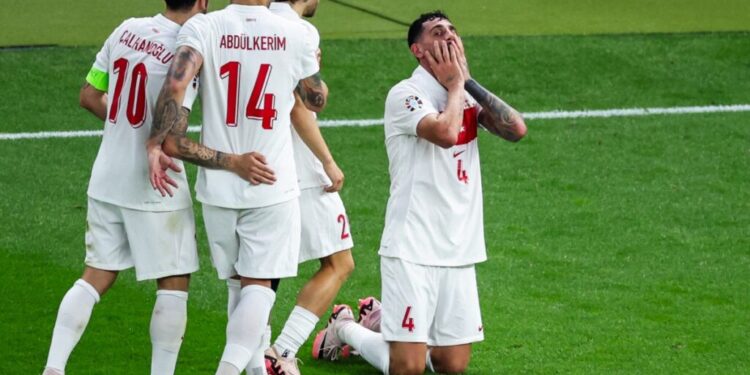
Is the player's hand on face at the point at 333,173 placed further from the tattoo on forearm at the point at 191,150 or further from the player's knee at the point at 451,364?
the player's knee at the point at 451,364

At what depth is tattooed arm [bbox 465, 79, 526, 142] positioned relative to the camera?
6418 millimetres

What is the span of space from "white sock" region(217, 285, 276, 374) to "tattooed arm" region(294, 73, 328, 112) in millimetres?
818

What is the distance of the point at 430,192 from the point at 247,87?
119 cm

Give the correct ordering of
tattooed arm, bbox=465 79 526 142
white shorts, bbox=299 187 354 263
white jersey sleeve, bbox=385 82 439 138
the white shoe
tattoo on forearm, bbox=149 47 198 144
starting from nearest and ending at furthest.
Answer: tattoo on forearm, bbox=149 47 198 144, white jersey sleeve, bbox=385 82 439 138, tattooed arm, bbox=465 79 526 142, white shorts, bbox=299 187 354 263, the white shoe

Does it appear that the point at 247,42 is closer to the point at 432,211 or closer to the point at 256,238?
the point at 256,238

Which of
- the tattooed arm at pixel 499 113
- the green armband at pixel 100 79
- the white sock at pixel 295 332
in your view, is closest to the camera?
the green armband at pixel 100 79

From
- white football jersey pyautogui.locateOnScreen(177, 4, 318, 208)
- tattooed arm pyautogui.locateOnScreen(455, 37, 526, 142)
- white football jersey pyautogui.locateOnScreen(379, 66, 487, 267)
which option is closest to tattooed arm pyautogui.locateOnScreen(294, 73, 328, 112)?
white football jersey pyautogui.locateOnScreen(177, 4, 318, 208)

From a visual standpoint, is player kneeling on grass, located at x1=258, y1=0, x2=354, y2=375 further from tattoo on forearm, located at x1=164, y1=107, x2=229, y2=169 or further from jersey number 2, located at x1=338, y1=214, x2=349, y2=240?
tattoo on forearm, located at x1=164, y1=107, x2=229, y2=169

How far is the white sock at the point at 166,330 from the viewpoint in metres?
5.84

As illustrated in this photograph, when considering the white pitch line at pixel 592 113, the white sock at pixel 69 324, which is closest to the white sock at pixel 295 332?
Answer: the white sock at pixel 69 324

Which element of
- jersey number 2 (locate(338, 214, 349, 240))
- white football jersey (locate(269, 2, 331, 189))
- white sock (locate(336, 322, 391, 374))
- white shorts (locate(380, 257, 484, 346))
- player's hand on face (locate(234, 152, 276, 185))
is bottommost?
white sock (locate(336, 322, 391, 374))

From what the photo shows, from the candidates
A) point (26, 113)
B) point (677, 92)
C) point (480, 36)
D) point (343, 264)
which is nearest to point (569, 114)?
point (677, 92)

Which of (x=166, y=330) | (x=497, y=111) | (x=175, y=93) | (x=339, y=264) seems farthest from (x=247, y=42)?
(x=339, y=264)

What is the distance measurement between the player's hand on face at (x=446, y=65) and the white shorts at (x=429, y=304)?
33.3 inches
